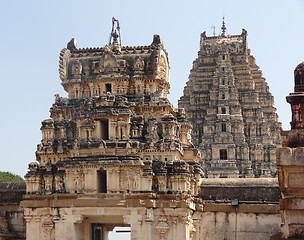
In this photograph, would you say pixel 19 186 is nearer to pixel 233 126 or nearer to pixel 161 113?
pixel 161 113

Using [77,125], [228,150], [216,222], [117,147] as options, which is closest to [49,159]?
[77,125]

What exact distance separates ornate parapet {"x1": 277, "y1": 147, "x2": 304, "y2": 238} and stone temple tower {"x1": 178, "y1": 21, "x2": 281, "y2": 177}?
4759cm

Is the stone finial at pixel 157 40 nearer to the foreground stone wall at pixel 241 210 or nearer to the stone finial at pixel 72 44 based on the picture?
the stone finial at pixel 72 44

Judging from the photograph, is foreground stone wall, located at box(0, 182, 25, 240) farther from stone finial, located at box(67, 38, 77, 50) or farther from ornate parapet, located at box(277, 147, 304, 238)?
ornate parapet, located at box(277, 147, 304, 238)

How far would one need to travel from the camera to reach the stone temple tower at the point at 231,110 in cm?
5791

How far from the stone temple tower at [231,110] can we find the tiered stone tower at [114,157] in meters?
23.7

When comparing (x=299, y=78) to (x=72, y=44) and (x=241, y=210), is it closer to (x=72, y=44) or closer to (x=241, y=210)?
(x=241, y=210)

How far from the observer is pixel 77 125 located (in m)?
31.1

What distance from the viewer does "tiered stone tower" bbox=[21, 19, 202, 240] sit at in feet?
93.5

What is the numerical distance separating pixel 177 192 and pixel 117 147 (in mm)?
4065

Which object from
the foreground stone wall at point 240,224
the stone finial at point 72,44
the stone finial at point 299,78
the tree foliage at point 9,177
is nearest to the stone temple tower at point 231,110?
the tree foliage at point 9,177

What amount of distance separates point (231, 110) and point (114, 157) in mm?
32538

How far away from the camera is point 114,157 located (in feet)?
94.9

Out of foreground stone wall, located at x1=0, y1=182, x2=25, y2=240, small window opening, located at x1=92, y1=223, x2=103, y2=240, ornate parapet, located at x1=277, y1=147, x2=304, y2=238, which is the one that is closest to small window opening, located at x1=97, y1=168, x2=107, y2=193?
small window opening, located at x1=92, y1=223, x2=103, y2=240
